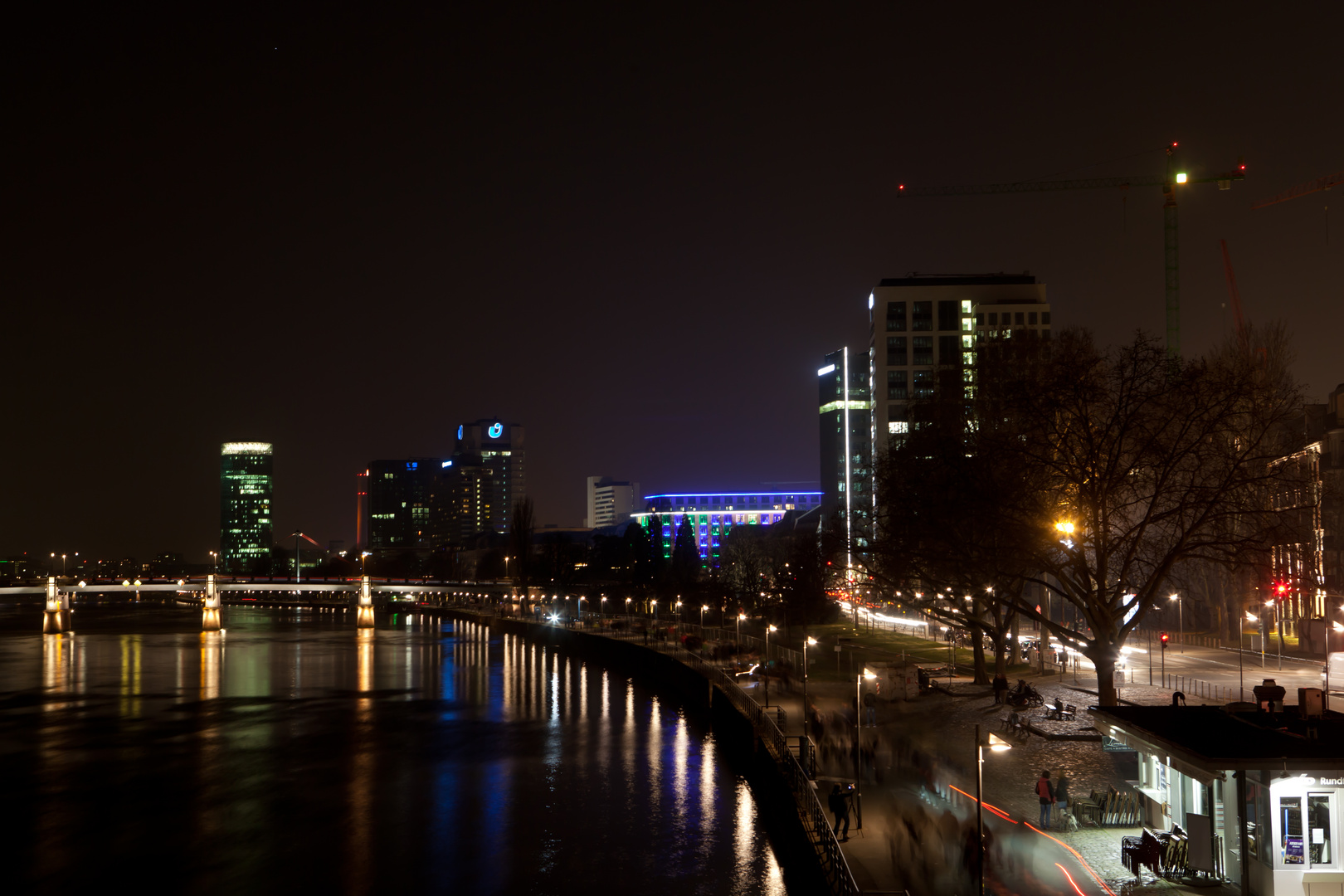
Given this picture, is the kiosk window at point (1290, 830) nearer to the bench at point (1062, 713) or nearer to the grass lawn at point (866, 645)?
the bench at point (1062, 713)

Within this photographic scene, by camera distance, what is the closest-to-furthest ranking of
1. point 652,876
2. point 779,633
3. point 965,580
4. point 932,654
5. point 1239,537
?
point 652,876 < point 1239,537 < point 965,580 < point 932,654 < point 779,633

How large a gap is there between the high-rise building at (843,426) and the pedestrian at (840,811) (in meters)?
102

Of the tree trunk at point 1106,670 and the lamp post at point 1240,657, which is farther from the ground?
the tree trunk at point 1106,670

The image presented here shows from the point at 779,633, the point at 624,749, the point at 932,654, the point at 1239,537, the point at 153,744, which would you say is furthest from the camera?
the point at 779,633

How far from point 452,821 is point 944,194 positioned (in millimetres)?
131155

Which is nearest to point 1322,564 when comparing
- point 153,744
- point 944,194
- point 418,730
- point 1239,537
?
point 1239,537

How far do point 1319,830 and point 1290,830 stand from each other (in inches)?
15.6

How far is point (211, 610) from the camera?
129500 millimetres

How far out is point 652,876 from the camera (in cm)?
2594

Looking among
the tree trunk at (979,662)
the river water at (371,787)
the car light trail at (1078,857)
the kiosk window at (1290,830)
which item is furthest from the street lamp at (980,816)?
the tree trunk at (979,662)

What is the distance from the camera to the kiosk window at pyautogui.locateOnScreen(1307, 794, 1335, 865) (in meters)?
14.7

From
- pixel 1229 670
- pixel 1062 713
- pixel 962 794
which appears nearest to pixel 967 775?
pixel 962 794

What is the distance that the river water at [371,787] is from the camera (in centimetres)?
2714

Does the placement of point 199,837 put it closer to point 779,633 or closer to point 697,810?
point 697,810
